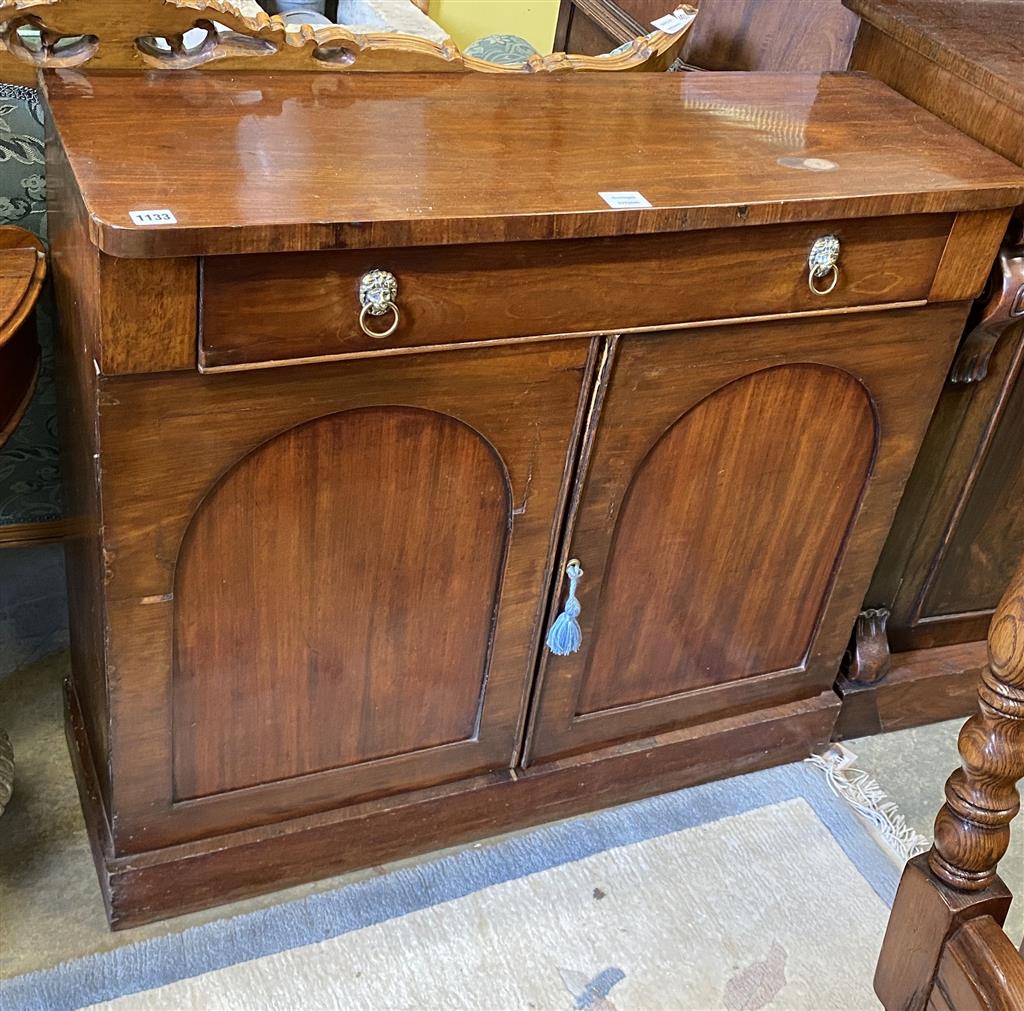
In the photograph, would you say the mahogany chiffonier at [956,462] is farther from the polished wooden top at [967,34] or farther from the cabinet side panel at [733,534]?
the cabinet side panel at [733,534]

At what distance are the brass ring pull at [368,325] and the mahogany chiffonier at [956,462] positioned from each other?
2.15ft

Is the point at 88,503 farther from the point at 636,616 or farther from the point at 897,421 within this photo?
the point at 897,421

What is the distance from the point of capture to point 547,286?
42.8 inches

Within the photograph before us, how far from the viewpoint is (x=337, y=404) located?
1.08m

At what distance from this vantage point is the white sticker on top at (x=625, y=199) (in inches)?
41.3

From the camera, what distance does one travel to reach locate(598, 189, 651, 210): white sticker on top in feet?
3.44

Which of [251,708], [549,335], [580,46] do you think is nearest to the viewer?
[549,335]

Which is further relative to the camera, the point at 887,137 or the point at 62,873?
the point at 62,873

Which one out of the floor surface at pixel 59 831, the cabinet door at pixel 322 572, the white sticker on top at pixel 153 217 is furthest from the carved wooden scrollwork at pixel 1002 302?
the white sticker on top at pixel 153 217

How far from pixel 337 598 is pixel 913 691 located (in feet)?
2.83

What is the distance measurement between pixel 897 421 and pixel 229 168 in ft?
2.53

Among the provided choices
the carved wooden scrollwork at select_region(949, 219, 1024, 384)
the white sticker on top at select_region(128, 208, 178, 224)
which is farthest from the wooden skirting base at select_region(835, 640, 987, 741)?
the white sticker on top at select_region(128, 208, 178, 224)

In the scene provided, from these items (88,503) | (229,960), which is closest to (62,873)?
(229,960)

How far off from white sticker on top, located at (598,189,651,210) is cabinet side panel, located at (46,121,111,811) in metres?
0.41
